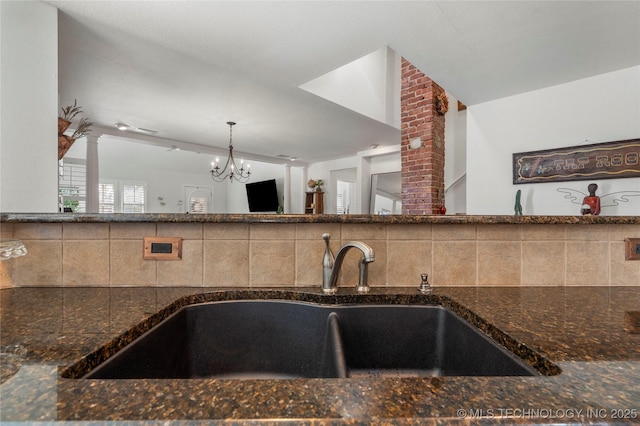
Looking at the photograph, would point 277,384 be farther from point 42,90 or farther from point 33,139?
point 42,90

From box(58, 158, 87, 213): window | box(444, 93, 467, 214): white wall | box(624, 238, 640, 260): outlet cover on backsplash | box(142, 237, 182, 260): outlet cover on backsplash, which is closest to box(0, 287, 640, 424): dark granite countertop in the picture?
box(142, 237, 182, 260): outlet cover on backsplash

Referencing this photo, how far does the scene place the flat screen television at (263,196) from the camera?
25.7 feet

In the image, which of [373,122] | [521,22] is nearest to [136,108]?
[373,122]

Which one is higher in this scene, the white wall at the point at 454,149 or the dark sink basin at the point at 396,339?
the white wall at the point at 454,149

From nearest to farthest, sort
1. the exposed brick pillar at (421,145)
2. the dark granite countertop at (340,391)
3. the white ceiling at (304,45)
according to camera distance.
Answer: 1. the dark granite countertop at (340,391)
2. the white ceiling at (304,45)
3. the exposed brick pillar at (421,145)

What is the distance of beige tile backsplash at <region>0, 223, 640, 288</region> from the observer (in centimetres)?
93

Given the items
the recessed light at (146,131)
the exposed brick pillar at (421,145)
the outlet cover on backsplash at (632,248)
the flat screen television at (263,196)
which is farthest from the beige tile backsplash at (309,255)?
the flat screen television at (263,196)

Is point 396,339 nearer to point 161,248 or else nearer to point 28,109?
point 161,248

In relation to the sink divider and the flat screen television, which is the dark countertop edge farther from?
the flat screen television

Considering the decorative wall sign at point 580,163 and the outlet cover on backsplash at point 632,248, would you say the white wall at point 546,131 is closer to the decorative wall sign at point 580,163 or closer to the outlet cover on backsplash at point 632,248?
the decorative wall sign at point 580,163

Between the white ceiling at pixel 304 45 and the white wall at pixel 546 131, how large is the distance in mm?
131

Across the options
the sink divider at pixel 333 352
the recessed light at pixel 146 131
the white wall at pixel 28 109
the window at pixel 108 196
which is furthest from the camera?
the window at pixel 108 196

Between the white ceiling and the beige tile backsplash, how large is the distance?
1.37m

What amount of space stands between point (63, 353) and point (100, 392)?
192mm
